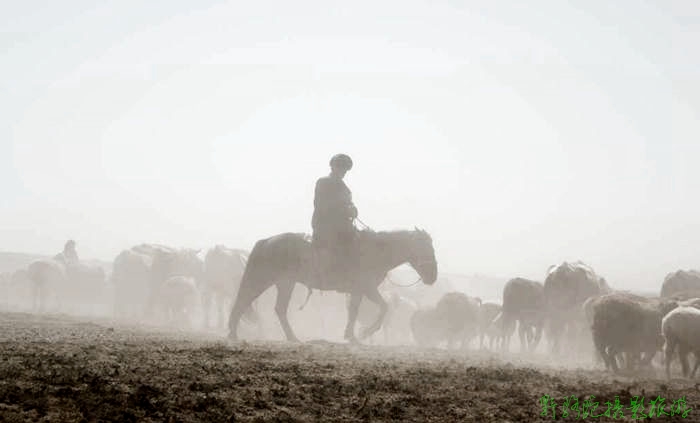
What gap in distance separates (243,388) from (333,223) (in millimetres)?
9248

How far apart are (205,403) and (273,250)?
10.2 m

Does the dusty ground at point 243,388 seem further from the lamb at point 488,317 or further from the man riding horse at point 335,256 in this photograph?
the lamb at point 488,317

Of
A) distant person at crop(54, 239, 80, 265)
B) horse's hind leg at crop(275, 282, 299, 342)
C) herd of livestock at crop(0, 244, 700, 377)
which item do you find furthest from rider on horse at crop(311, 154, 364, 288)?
distant person at crop(54, 239, 80, 265)

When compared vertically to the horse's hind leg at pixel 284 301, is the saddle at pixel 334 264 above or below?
above

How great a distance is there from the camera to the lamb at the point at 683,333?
10875 mm

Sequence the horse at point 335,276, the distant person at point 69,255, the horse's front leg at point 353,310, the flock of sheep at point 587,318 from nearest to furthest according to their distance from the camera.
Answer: the flock of sheep at point 587,318 < the horse at point 335,276 < the horse's front leg at point 353,310 < the distant person at point 69,255

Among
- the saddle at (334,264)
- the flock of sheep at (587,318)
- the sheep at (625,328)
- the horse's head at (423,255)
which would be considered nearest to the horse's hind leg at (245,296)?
the saddle at (334,264)

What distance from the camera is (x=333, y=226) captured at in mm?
14734

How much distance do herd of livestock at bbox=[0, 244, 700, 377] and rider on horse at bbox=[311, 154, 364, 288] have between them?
3.77 meters

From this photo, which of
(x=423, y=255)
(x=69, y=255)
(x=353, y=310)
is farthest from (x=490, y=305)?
(x=69, y=255)

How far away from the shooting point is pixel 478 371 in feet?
25.5

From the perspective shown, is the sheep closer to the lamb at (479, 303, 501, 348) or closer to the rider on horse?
the rider on horse

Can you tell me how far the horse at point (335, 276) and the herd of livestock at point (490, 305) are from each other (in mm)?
1808

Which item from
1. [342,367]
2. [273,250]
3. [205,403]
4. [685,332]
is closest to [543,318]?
[685,332]
